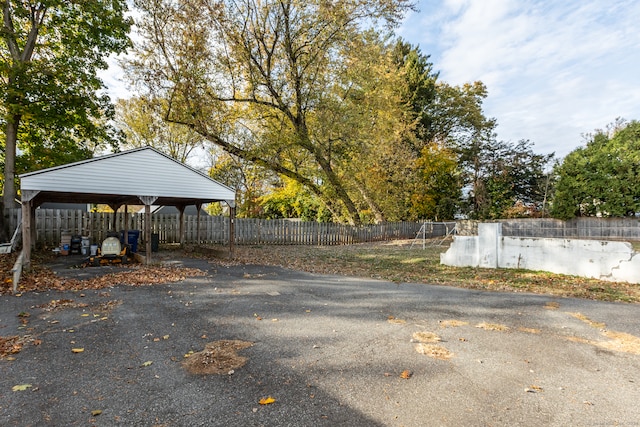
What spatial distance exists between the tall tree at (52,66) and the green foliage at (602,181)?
86.5 ft

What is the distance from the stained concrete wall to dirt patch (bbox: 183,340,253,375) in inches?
329

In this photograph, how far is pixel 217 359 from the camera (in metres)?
3.66

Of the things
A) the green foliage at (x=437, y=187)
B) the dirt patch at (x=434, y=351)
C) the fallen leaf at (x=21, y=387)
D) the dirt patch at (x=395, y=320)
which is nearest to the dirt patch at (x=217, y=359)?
the fallen leaf at (x=21, y=387)

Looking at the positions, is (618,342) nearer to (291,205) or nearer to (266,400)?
(266,400)

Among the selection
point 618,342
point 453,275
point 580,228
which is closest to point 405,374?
point 618,342

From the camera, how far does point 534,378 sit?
3262 millimetres

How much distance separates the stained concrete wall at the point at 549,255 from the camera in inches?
320

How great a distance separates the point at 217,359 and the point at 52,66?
13345 millimetres

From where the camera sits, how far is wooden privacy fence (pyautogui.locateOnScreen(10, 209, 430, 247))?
14.3 m

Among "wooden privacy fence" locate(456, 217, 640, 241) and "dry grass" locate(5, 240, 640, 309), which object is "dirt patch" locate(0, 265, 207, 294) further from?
"wooden privacy fence" locate(456, 217, 640, 241)

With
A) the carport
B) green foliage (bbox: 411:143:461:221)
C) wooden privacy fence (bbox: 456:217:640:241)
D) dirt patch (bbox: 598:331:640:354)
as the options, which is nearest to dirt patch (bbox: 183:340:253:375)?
dirt patch (bbox: 598:331:640:354)

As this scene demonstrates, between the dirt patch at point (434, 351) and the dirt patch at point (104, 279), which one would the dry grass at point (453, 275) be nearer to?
the dirt patch at point (104, 279)

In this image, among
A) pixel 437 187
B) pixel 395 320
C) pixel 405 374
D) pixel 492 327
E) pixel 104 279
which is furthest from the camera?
pixel 437 187

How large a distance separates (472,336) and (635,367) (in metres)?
1.58
